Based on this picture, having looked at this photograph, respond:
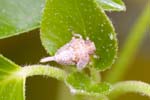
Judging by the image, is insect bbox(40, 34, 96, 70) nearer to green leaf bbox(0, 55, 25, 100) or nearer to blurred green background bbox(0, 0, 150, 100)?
green leaf bbox(0, 55, 25, 100)

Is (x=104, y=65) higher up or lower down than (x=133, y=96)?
lower down

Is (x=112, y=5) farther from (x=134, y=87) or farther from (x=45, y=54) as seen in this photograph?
(x=45, y=54)

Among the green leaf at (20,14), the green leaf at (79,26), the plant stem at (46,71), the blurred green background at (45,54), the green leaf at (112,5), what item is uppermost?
the blurred green background at (45,54)

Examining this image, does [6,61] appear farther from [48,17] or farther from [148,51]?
[148,51]

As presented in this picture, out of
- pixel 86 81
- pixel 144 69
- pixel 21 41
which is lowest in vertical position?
pixel 86 81

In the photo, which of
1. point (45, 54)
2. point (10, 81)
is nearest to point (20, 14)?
point (10, 81)

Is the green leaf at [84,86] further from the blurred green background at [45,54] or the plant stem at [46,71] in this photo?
the blurred green background at [45,54]

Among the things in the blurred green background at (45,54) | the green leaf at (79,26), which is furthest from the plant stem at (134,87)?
the blurred green background at (45,54)

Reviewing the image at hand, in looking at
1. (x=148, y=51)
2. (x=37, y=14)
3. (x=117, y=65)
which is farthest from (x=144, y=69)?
(x=37, y=14)

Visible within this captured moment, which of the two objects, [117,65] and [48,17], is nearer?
[48,17]
